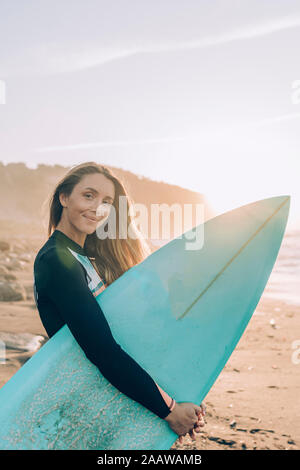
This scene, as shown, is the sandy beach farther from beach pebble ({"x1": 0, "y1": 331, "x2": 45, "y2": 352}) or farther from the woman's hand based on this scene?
the woman's hand

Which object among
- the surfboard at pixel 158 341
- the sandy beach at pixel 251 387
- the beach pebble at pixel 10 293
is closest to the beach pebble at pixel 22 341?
the sandy beach at pixel 251 387

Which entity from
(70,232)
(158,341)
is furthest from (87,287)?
(158,341)

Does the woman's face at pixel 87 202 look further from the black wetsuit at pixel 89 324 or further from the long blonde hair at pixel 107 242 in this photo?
the black wetsuit at pixel 89 324

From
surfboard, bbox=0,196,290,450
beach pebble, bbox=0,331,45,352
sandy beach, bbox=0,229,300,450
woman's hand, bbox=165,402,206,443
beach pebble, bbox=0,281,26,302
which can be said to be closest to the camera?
woman's hand, bbox=165,402,206,443

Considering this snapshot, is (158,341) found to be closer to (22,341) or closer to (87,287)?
(87,287)

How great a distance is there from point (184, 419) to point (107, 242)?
847 millimetres

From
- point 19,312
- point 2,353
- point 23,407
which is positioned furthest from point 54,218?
point 19,312

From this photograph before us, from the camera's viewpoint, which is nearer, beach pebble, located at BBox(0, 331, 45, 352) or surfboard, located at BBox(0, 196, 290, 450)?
surfboard, located at BBox(0, 196, 290, 450)

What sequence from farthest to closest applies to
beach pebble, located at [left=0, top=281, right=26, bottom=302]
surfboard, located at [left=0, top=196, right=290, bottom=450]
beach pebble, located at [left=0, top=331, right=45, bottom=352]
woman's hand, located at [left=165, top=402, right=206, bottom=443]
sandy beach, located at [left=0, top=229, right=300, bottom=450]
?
beach pebble, located at [left=0, top=281, right=26, bottom=302], beach pebble, located at [left=0, top=331, right=45, bottom=352], sandy beach, located at [left=0, top=229, right=300, bottom=450], surfboard, located at [left=0, top=196, right=290, bottom=450], woman's hand, located at [left=165, top=402, right=206, bottom=443]

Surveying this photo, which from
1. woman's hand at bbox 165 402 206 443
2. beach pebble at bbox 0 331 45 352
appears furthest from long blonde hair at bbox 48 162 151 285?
beach pebble at bbox 0 331 45 352

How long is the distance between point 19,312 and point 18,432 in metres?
4.22

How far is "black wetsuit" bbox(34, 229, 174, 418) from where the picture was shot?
1244 mm

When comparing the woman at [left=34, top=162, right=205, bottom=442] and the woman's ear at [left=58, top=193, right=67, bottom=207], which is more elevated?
the woman's ear at [left=58, top=193, right=67, bottom=207]

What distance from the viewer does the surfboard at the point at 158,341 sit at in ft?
5.05
